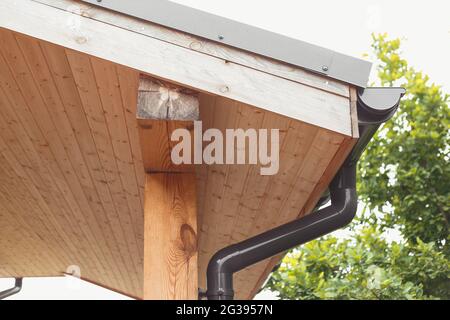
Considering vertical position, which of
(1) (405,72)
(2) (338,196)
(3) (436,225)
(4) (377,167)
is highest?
(1) (405,72)

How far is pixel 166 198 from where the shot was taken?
8.24ft

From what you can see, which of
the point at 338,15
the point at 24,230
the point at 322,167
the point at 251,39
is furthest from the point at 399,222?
the point at 338,15

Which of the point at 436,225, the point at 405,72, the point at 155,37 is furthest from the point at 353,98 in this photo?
the point at 405,72

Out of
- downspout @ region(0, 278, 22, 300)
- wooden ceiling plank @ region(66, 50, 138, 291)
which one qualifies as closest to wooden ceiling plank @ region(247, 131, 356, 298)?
wooden ceiling plank @ region(66, 50, 138, 291)

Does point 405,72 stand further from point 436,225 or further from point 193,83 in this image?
point 193,83

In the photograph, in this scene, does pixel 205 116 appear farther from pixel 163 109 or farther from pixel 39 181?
pixel 39 181

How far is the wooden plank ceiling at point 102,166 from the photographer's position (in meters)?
2.40

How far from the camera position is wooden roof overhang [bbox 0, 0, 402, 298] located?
2180 millimetres

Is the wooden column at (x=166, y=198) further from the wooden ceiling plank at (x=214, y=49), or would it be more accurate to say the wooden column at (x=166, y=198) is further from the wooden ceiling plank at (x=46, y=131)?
the wooden ceiling plank at (x=46, y=131)

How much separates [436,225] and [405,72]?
216 cm
